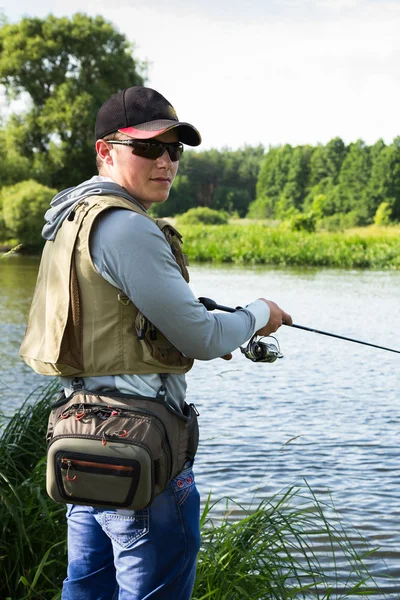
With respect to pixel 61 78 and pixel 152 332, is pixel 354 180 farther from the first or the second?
pixel 152 332

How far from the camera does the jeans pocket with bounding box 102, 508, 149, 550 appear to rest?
204cm

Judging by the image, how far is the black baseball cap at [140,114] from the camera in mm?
2180

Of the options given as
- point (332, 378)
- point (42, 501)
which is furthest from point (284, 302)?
point (42, 501)

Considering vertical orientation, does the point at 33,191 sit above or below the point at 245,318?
below

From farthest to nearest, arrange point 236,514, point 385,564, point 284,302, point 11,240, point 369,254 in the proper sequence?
point 11,240 → point 369,254 → point 284,302 → point 236,514 → point 385,564

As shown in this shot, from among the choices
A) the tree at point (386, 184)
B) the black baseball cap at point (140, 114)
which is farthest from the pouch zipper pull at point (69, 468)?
the tree at point (386, 184)

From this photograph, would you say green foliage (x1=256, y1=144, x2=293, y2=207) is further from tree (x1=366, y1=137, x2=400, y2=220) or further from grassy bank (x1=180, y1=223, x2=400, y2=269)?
grassy bank (x1=180, y1=223, x2=400, y2=269)

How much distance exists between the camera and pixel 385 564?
467cm

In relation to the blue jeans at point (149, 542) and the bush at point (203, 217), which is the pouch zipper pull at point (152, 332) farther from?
the bush at point (203, 217)

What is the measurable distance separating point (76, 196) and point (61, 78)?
41.1m

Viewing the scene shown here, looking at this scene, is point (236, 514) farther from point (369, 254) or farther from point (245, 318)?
point (369, 254)

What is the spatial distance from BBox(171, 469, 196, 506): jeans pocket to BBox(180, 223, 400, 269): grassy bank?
29.8m

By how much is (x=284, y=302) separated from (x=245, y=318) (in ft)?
50.9

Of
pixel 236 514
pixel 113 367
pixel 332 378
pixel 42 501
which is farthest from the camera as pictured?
pixel 332 378
